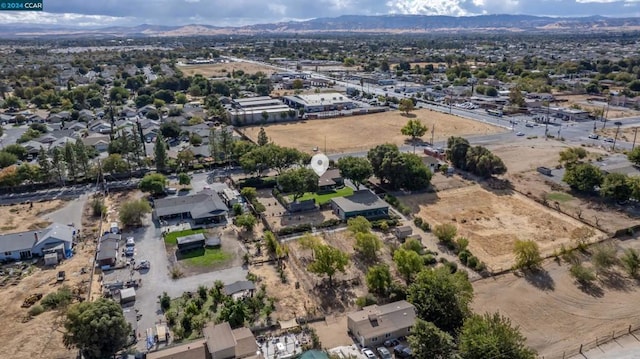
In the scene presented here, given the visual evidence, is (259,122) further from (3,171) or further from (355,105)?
(3,171)

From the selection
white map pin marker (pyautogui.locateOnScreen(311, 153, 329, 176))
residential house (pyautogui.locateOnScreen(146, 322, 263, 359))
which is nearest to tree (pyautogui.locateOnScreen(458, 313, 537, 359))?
residential house (pyautogui.locateOnScreen(146, 322, 263, 359))

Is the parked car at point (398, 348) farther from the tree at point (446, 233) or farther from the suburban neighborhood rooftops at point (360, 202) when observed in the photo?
the suburban neighborhood rooftops at point (360, 202)

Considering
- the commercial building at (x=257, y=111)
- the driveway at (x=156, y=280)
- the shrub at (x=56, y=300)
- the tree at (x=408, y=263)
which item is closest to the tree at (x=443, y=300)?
the tree at (x=408, y=263)

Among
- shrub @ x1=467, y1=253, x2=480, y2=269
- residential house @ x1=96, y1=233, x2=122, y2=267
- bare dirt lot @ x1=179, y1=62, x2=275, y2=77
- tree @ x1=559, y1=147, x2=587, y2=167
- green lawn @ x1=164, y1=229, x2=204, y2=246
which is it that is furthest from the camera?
bare dirt lot @ x1=179, y1=62, x2=275, y2=77

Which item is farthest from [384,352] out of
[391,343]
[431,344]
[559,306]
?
[559,306]

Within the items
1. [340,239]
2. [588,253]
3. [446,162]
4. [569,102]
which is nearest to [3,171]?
[340,239]

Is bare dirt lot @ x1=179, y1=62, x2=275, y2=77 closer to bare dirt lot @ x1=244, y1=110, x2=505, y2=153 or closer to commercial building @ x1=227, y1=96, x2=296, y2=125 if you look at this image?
commercial building @ x1=227, y1=96, x2=296, y2=125
